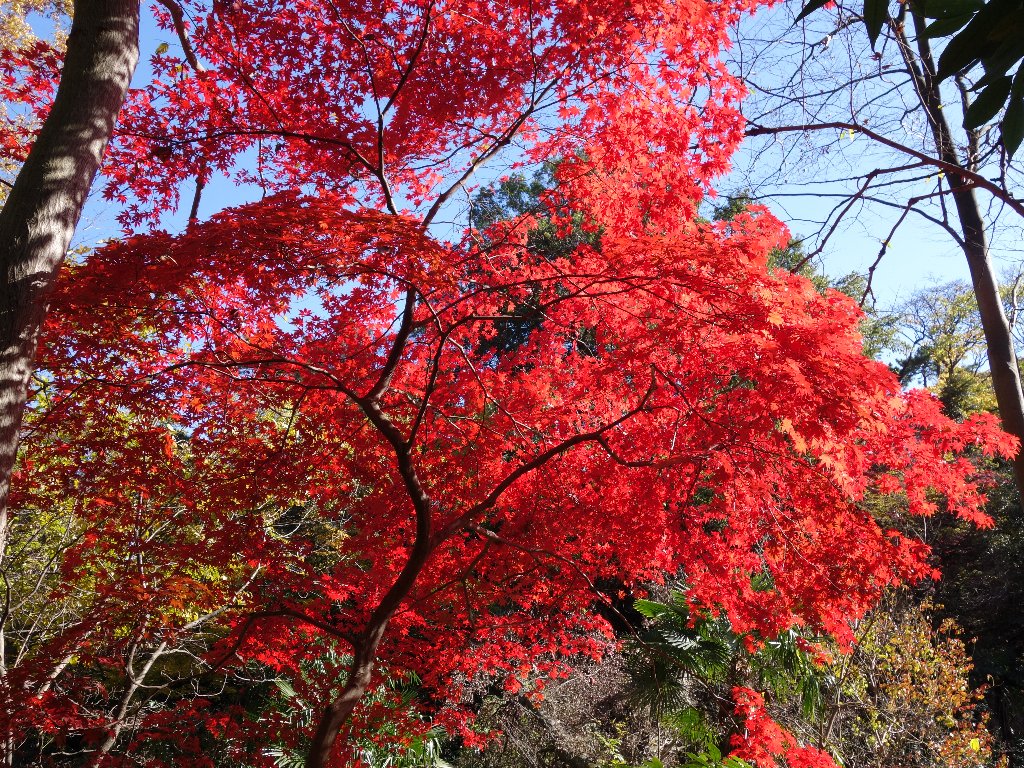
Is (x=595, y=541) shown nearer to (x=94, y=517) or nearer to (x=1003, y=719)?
Result: (x=94, y=517)

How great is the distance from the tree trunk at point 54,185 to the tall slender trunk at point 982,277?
3.66 m

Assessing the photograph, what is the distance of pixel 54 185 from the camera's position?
2738 millimetres

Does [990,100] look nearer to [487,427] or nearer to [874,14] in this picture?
[874,14]

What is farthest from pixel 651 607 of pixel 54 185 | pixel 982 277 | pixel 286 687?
pixel 54 185

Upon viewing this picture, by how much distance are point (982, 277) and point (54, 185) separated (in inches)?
178

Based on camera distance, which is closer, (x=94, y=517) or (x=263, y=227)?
(x=263, y=227)

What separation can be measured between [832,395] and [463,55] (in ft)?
10.4

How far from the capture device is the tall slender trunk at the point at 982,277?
10.8ft

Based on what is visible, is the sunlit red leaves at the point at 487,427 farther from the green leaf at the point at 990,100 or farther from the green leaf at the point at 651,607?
the green leaf at the point at 990,100

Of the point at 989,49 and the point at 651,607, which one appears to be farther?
the point at 651,607

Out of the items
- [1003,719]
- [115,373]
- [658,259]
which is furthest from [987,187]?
[1003,719]

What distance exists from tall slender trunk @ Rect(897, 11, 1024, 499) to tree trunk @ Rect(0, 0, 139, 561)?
3.66 meters

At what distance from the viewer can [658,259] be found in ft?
11.7

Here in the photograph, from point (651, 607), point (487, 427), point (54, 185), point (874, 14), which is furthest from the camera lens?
point (651, 607)
